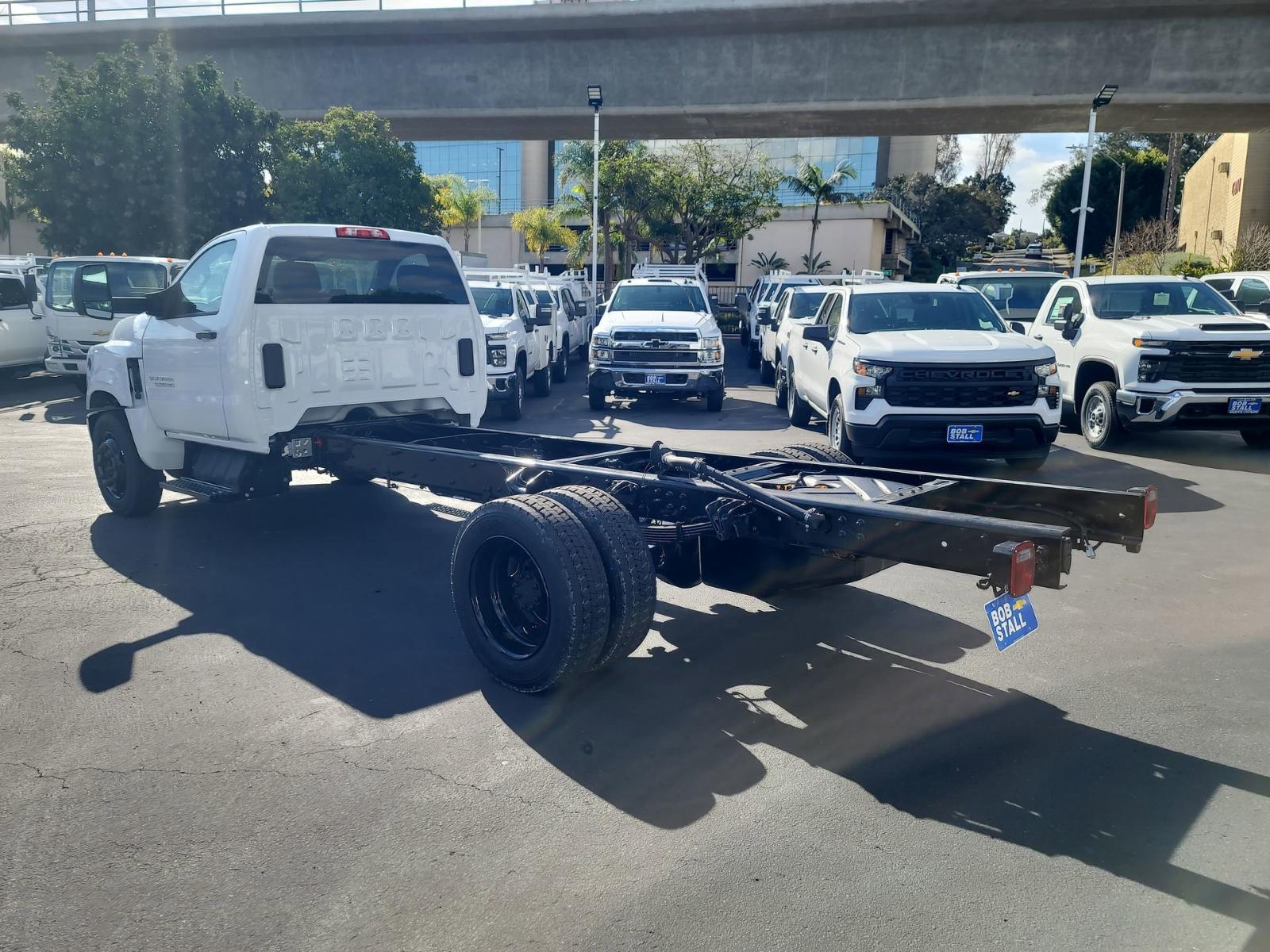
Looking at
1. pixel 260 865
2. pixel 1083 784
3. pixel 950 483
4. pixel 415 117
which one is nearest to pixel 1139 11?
pixel 415 117

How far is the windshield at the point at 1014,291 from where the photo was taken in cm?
1603

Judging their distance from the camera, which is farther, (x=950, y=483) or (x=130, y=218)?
(x=130, y=218)

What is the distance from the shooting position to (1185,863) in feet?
10.8

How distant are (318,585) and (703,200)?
133ft

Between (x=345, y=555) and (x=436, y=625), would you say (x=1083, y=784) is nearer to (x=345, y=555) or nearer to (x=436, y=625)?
(x=436, y=625)

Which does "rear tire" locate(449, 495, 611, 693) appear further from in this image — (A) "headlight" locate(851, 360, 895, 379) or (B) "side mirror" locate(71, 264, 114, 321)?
(B) "side mirror" locate(71, 264, 114, 321)

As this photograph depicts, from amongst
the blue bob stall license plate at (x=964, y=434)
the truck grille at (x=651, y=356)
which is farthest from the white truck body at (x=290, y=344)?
the truck grille at (x=651, y=356)

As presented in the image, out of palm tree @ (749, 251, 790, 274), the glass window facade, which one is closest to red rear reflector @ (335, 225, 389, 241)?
palm tree @ (749, 251, 790, 274)

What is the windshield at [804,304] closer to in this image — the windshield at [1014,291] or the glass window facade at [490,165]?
the windshield at [1014,291]

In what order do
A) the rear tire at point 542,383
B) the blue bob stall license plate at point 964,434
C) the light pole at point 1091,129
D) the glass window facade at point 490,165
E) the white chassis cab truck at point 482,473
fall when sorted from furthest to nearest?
the glass window facade at point 490,165, the light pole at point 1091,129, the rear tire at point 542,383, the blue bob stall license plate at point 964,434, the white chassis cab truck at point 482,473

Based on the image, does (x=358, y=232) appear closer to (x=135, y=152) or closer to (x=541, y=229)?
(x=135, y=152)

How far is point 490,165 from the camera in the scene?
80188 mm

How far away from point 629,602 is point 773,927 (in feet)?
5.46

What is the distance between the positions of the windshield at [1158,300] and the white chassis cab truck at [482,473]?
7579mm
